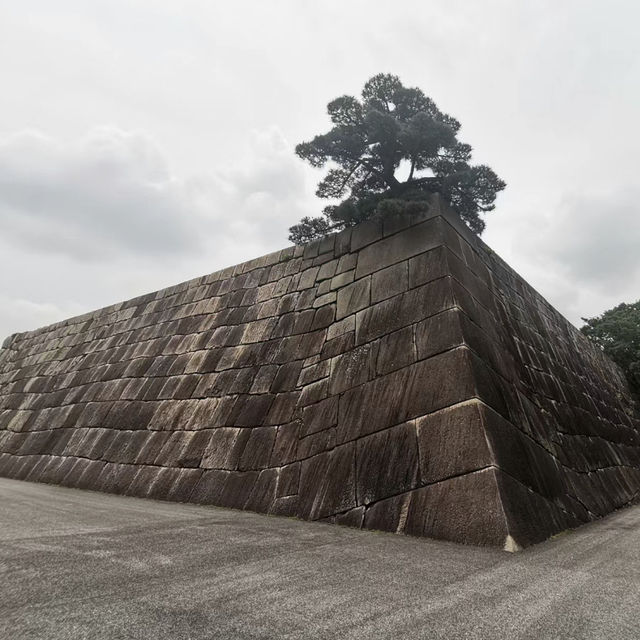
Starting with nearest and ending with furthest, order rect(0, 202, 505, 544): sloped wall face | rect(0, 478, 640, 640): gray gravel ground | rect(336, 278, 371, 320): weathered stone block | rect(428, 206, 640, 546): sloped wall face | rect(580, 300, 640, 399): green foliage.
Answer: rect(0, 478, 640, 640): gray gravel ground, rect(428, 206, 640, 546): sloped wall face, rect(0, 202, 505, 544): sloped wall face, rect(336, 278, 371, 320): weathered stone block, rect(580, 300, 640, 399): green foliage

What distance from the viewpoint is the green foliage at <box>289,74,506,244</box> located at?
582cm

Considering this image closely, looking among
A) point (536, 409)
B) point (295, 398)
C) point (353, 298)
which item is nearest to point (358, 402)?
point (295, 398)

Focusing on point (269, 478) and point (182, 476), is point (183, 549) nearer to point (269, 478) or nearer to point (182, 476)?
point (269, 478)

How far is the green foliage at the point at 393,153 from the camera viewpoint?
5816 millimetres

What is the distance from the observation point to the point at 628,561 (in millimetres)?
2271

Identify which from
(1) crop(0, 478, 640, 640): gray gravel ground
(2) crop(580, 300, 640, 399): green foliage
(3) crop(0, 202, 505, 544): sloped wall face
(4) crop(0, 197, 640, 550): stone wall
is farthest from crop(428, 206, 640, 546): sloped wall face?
(2) crop(580, 300, 640, 399): green foliage

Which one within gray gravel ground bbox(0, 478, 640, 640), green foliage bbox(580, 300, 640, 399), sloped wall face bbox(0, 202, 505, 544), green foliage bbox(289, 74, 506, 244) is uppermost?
green foliage bbox(580, 300, 640, 399)

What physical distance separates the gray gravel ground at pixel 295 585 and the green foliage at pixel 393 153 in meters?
4.57

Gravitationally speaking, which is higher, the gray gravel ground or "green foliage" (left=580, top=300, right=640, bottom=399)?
"green foliage" (left=580, top=300, right=640, bottom=399)

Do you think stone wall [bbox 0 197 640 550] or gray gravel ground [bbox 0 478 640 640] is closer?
gray gravel ground [bbox 0 478 640 640]

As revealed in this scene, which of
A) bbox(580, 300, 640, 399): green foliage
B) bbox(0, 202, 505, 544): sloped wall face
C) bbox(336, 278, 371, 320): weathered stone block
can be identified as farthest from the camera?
bbox(580, 300, 640, 399): green foliage

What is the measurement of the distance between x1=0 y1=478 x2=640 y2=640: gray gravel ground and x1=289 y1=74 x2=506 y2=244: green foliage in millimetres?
4565

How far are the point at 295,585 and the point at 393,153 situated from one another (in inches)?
237

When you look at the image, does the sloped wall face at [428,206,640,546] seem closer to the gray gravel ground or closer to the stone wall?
the stone wall
